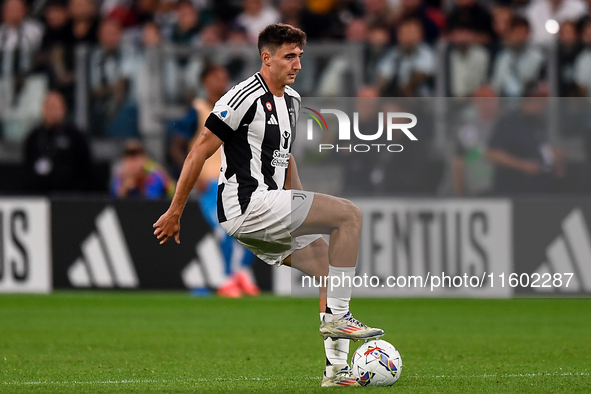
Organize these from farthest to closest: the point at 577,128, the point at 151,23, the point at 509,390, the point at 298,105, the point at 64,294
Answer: the point at 151,23 < the point at 64,294 < the point at 577,128 < the point at 298,105 < the point at 509,390

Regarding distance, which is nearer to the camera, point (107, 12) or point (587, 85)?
point (587, 85)

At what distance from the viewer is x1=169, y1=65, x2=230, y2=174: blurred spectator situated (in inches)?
410

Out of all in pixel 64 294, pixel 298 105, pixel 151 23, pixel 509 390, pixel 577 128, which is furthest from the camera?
pixel 151 23

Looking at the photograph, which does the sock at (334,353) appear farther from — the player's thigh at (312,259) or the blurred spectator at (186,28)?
the blurred spectator at (186,28)

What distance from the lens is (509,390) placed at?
5.46 meters

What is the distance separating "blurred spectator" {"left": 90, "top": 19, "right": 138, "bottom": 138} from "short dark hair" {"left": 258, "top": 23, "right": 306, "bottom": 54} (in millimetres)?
6829

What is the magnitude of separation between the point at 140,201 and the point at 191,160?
21.3 ft

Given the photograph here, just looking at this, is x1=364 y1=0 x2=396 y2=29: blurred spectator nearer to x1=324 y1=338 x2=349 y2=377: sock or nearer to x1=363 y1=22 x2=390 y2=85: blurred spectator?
x1=363 y1=22 x2=390 y2=85: blurred spectator

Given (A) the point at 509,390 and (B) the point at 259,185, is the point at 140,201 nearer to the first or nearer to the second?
(B) the point at 259,185

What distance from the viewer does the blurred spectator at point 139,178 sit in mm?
11883

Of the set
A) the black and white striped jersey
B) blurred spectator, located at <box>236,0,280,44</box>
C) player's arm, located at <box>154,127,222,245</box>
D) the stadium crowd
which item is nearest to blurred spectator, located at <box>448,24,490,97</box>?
the stadium crowd

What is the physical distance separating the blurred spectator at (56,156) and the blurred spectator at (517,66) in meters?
5.01

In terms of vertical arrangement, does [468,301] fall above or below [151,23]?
below

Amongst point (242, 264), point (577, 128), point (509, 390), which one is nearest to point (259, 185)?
point (509, 390)
